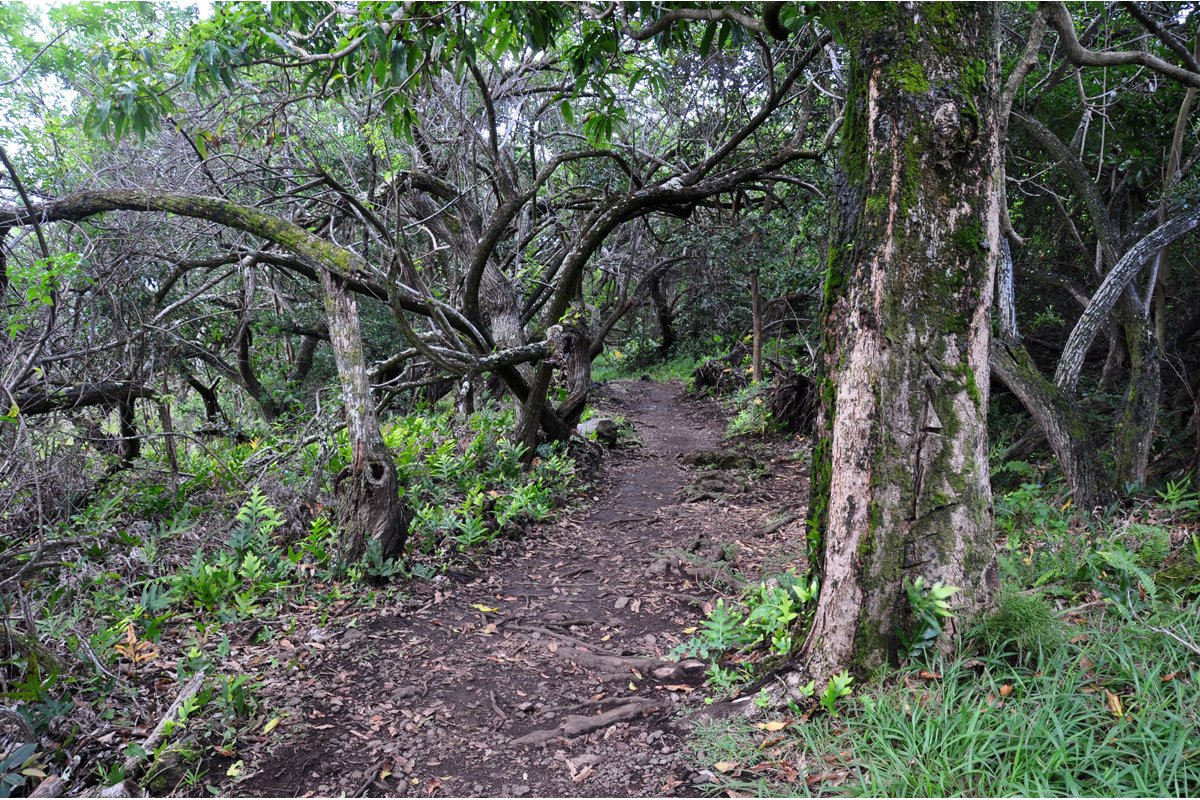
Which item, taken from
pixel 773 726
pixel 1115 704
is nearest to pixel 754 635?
pixel 773 726

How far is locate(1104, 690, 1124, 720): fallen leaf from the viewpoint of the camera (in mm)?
2396

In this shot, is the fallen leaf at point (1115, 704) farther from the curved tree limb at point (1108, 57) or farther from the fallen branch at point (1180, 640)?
the curved tree limb at point (1108, 57)

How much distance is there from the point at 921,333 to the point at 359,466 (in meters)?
4.23

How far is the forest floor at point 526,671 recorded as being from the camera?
10.4ft

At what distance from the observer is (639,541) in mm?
6566

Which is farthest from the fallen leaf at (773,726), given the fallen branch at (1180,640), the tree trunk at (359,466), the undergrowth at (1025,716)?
the tree trunk at (359,466)

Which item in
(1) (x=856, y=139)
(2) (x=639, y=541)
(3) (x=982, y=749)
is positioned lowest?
(2) (x=639, y=541)

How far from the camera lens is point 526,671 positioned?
4.18m

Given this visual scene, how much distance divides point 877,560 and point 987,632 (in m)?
0.52

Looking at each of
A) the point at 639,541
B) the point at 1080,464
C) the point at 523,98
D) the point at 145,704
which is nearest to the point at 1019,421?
the point at 1080,464

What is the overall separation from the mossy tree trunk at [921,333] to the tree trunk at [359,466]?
3558mm

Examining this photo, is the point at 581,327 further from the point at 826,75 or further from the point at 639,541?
the point at 826,75

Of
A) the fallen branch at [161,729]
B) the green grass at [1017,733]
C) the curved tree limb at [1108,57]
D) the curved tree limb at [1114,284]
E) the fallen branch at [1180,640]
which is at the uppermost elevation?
the curved tree limb at [1108,57]

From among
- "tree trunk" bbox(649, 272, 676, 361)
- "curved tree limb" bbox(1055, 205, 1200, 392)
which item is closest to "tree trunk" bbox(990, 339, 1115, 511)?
"curved tree limb" bbox(1055, 205, 1200, 392)
